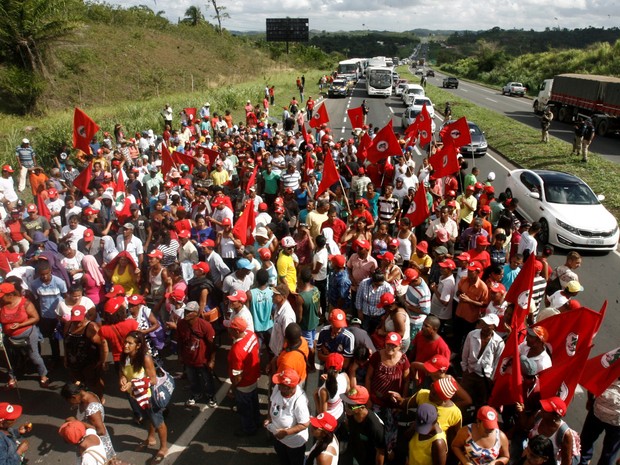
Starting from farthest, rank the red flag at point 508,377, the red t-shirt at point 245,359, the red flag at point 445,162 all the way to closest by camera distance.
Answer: the red flag at point 445,162, the red t-shirt at point 245,359, the red flag at point 508,377

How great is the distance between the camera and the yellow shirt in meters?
6.48

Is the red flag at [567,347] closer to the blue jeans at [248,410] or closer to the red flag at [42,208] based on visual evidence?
the blue jeans at [248,410]

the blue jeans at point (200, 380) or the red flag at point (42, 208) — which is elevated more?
the red flag at point (42, 208)

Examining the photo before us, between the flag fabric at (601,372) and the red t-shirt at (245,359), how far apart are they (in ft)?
10.7

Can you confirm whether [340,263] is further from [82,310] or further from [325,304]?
[82,310]

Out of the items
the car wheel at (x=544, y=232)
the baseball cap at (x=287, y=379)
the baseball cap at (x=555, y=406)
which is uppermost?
the baseball cap at (x=287, y=379)

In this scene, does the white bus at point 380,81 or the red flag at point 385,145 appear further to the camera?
the white bus at point 380,81

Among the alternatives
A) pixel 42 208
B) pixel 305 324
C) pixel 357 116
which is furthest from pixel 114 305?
pixel 357 116

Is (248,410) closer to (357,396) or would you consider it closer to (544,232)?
(357,396)

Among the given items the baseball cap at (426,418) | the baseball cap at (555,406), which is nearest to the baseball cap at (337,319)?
the baseball cap at (426,418)

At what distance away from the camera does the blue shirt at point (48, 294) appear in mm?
6188

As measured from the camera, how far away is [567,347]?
16.5 ft

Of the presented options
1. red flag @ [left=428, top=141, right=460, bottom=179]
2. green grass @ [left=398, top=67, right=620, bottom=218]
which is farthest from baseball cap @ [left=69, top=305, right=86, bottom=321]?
green grass @ [left=398, top=67, right=620, bottom=218]

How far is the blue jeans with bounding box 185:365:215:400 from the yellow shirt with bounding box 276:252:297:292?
1.62 m
